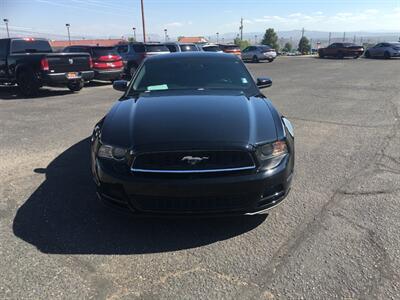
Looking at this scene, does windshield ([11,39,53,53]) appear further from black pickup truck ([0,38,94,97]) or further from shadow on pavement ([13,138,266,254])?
shadow on pavement ([13,138,266,254])

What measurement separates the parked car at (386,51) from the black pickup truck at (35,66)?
30969mm

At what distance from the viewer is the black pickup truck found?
1243 cm

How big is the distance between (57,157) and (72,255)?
293cm

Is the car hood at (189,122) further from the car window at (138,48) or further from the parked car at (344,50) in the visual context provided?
the parked car at (344,50)

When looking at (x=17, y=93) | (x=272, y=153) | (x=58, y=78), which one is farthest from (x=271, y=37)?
(x=272, y=153)

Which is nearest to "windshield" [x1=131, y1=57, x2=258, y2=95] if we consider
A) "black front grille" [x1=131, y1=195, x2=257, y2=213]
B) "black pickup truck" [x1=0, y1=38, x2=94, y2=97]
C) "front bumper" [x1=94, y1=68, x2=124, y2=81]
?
"black front grille" [x1=131, y1=195, x2=257, y2=213]

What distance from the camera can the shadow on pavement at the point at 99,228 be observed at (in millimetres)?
3416

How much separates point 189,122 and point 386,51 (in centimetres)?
3745

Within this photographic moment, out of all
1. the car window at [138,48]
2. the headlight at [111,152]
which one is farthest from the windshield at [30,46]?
the headlight at [111,152]

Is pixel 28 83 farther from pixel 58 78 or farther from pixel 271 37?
pixel 271 37

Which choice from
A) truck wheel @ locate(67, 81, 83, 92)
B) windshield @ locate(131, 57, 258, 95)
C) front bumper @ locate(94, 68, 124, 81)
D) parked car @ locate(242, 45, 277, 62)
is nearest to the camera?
windshield @ locate(131, 57, 258, 95)

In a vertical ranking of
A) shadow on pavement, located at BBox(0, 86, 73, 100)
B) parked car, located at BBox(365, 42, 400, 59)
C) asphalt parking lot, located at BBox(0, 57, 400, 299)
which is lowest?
parked car, located at BBox(365, 42, 400, 59)

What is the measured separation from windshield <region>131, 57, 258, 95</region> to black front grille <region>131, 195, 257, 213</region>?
1738mm

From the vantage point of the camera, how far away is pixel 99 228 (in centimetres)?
372
